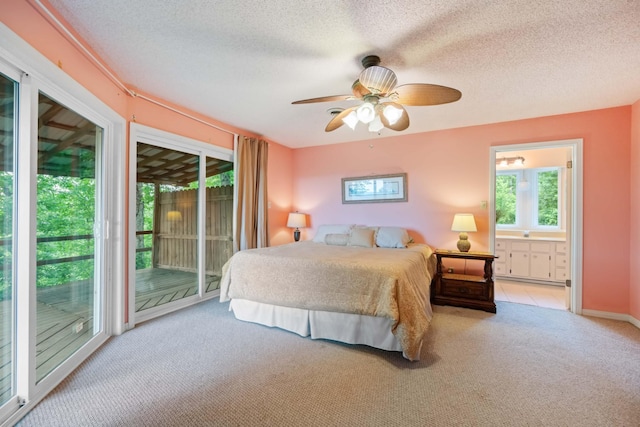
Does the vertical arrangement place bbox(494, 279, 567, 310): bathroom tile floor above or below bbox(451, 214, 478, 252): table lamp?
below

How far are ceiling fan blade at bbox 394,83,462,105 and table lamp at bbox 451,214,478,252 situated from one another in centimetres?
189

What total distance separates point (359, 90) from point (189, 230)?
272 cm

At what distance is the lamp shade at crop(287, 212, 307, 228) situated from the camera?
448cm

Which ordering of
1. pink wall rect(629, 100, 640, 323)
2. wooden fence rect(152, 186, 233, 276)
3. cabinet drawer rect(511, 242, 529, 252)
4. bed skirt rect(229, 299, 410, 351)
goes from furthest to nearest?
cabinet drawer rect(511, 242, 529, 252), wooden fence rect(152, 186, 233, 276), pink wall rect(629, 100, 640, 323), bed skirt rect(229, 299, 410, 351)

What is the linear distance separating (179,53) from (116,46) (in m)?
0.42

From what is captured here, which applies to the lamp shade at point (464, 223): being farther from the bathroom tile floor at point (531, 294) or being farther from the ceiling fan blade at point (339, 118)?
the ceiling fan blade at point (339, 118)

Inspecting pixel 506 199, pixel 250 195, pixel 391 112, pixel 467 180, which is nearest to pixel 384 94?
pixel 391 112

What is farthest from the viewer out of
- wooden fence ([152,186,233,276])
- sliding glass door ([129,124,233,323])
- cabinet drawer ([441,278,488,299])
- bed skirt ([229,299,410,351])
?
wooden fence ([152,186,233,276])

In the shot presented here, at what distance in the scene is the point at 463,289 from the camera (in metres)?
3.22

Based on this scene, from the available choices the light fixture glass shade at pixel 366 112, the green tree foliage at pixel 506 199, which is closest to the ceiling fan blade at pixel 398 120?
the light fixture glass shade at pixel 366 112

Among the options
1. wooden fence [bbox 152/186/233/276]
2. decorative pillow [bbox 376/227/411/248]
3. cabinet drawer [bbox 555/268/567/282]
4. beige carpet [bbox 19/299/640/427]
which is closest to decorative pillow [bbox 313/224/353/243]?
decorative pillow [bbox 376/227/411/248]

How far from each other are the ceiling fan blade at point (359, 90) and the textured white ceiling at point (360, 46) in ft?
0.65

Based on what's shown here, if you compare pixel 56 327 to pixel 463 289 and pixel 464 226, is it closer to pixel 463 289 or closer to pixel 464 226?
pixel 463 289

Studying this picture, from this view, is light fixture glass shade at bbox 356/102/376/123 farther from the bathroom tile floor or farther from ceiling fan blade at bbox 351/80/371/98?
the bathroom tile floor
